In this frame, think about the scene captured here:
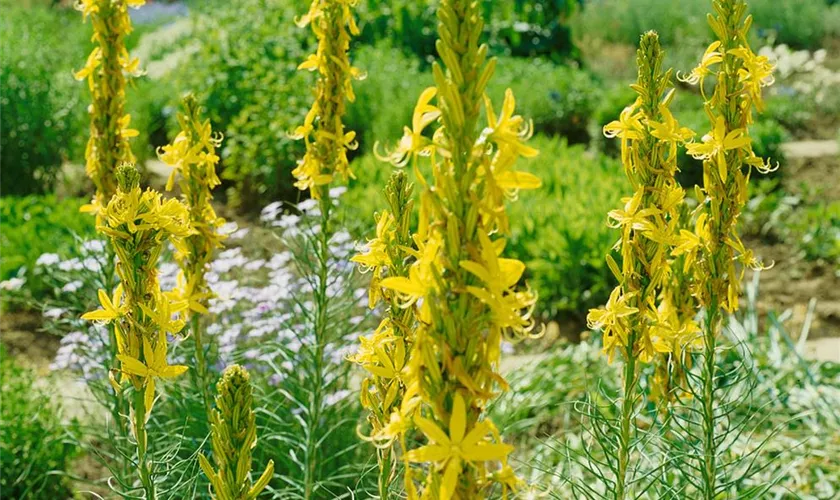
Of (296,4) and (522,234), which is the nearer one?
(522,234)

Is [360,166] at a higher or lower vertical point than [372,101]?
lower

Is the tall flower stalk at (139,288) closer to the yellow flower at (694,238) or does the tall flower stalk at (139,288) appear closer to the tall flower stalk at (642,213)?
the tall flower stalk at (642,213)

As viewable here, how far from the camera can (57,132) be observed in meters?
7.70

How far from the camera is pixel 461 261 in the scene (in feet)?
3.99

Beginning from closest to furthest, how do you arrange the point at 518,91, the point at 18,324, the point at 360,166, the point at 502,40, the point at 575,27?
the point at 18,324 → the point at 360,166 → the point at 518,91 → the point at 502,40 → the point at 575,27

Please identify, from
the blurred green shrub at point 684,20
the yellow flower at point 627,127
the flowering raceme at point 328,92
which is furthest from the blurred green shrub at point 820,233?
Answer: the blurred green shrub at point 684,20

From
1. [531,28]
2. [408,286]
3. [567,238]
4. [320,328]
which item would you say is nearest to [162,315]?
[408,286]

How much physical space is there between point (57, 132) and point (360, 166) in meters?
2.35

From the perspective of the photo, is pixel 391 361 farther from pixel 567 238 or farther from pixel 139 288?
pixel 567 238

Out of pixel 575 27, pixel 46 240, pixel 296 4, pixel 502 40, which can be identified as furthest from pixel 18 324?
pixel 575 27

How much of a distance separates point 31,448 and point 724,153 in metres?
2.95

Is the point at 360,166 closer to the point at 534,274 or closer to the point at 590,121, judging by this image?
the point at 534,274

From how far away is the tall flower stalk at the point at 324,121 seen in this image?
2.79m

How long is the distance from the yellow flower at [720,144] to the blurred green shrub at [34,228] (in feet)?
12.8
